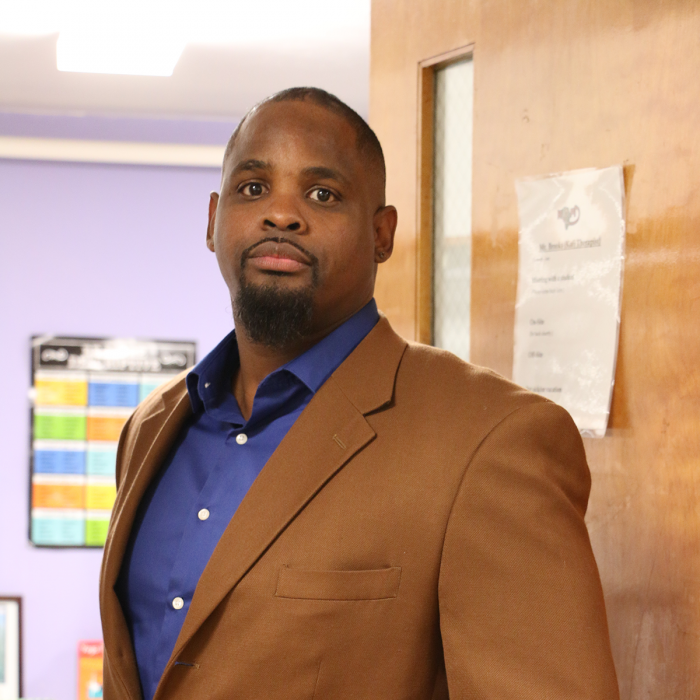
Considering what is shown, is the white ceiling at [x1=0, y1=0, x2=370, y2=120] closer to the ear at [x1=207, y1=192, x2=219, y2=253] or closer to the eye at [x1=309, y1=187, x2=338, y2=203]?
the ear at [x1=207, y1=192, x2=219, y2=253]

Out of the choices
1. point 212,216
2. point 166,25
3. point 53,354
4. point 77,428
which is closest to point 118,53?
point 166,25

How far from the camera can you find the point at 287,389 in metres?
1.10

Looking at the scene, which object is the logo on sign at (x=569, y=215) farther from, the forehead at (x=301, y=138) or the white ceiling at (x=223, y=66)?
the white ceiling at (x=223, y=66)

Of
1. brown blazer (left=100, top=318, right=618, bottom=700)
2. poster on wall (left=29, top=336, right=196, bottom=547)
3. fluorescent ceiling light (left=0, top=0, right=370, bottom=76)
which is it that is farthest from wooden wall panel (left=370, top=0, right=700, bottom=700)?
poster on wall (left=29, top=336, right=196, bottom=547)

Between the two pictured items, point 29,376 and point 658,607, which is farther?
point 29,376

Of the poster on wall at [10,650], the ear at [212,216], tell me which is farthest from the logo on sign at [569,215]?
the poster on wall at [10,650]

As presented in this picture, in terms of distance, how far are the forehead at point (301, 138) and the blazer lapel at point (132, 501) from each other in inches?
13.7

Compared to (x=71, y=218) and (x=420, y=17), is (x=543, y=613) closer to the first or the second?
(x=420, y=17)

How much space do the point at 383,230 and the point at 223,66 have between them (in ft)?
6.21

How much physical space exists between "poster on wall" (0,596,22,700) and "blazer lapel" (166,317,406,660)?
2.66 meters

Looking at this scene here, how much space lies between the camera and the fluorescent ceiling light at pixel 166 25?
7.77 feet

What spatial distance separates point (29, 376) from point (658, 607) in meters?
2.80

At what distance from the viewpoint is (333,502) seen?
0.96m

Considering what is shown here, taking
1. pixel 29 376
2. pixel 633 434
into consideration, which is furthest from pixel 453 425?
pixel 29 376
